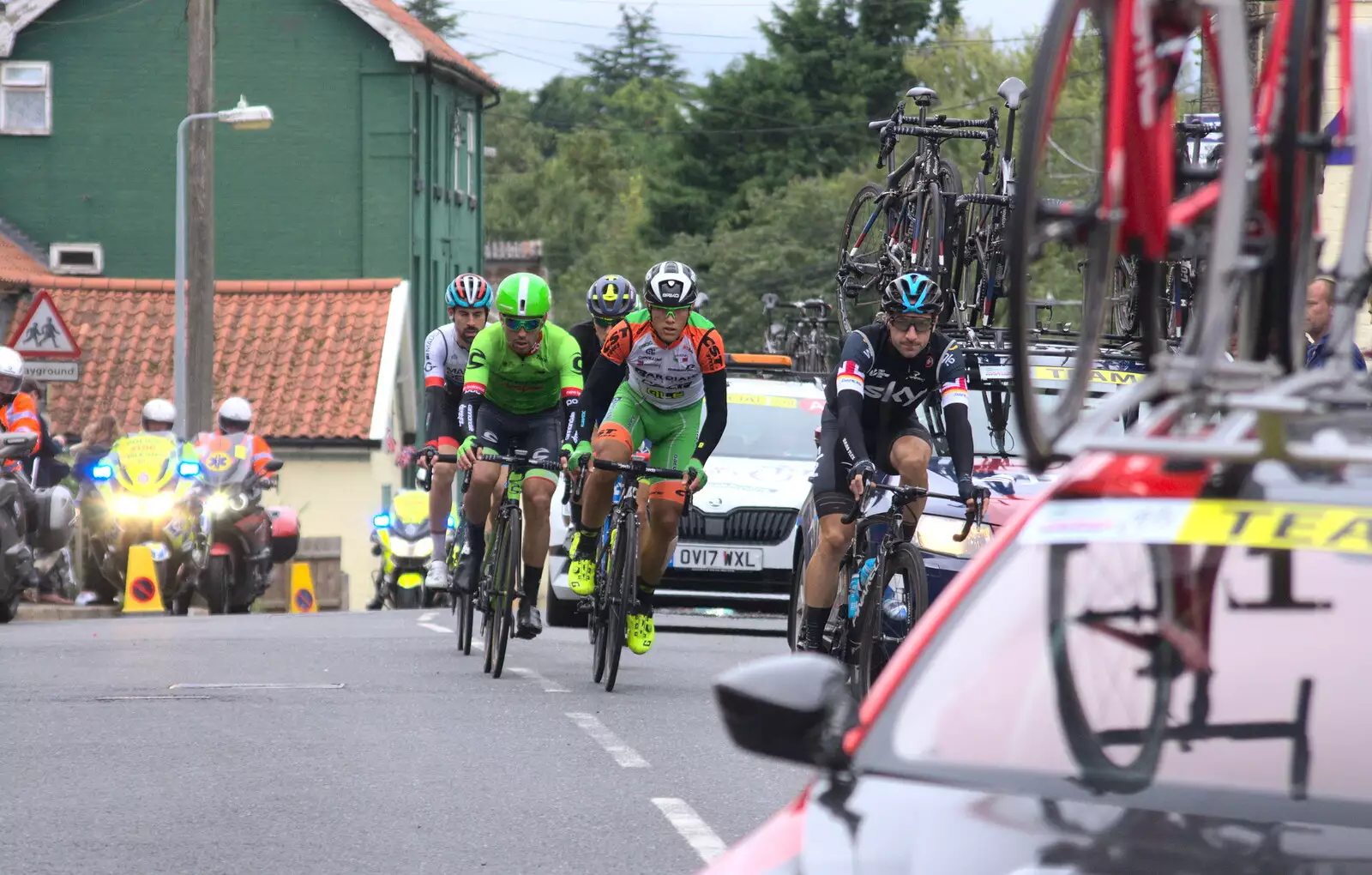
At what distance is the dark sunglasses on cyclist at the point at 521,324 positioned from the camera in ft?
43.5

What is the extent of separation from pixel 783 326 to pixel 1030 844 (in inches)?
1535

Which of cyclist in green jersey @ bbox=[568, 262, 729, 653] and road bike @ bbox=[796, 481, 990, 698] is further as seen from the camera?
cyclist in green jersey @ bbox=[568, 262, 729, 653]

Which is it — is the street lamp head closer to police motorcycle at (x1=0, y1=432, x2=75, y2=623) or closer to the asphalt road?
police motorcycle at (x1=0, y1=432, x2=75, y2=623)

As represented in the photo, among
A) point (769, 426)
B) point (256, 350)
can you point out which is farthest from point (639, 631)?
point (256, 350)

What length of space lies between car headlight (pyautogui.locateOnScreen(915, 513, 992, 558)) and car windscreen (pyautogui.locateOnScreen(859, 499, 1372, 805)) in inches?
306

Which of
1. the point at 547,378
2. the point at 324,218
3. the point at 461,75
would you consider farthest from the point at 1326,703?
the point at 461,75

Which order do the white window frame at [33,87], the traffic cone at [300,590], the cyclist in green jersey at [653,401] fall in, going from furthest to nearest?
the white window frame at [33,87] < the traffic cone at [300,590] < the cyclist in green jersey at [653,401]

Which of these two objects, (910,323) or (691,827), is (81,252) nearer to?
(910,323)

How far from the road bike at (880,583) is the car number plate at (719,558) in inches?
217

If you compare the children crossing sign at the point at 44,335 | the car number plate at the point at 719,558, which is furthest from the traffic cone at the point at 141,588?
the car number plate at the point at 719,558

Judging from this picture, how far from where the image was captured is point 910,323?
1131 cm

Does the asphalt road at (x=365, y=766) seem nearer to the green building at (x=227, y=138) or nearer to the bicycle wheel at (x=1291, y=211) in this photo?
the bicycle wheel at (x=1291, y=211)

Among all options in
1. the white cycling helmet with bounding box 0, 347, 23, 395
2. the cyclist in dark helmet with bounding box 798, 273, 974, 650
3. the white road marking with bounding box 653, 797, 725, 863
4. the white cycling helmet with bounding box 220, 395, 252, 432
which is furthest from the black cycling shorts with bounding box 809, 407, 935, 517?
the white cycling helmet with bounding box 220, 395, 252, 432

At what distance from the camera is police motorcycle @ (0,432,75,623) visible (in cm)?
1808
